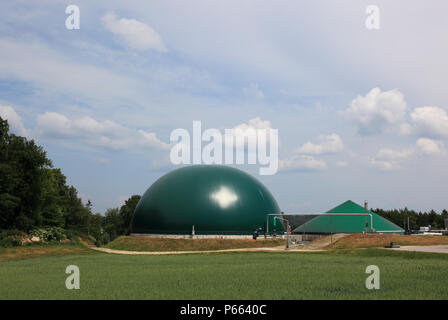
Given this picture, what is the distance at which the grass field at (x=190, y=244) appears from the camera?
52422mm

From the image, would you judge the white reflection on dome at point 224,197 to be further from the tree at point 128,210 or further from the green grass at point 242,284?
the green grass at point 242,284

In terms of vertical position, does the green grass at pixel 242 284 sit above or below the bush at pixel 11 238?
above

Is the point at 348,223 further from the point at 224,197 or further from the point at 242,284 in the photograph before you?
the point at 242,284

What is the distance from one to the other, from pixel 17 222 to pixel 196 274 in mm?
37057

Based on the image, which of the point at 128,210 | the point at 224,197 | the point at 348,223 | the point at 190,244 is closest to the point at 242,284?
the point at 190,244

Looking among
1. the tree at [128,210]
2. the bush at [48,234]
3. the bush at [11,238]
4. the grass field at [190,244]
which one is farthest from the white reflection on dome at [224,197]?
the tree at [128,210]

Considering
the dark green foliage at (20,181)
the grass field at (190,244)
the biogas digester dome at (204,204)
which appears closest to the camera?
the dark green foliage at (20,181)

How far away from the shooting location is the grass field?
52422 mm

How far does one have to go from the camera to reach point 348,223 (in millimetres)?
61969

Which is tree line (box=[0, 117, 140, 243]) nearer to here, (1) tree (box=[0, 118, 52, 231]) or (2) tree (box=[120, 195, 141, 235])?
(1) tree (box=[0, 118, 52, 231])

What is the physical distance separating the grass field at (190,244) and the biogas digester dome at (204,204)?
4.34 meters

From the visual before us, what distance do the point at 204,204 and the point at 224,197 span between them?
3020mm

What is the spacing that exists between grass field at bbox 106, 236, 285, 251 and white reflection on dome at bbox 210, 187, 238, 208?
7.30 m

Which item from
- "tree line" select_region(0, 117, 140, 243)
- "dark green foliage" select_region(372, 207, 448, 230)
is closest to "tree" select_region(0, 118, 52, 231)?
"tree line" select_region(0, 117, 140, 243)
